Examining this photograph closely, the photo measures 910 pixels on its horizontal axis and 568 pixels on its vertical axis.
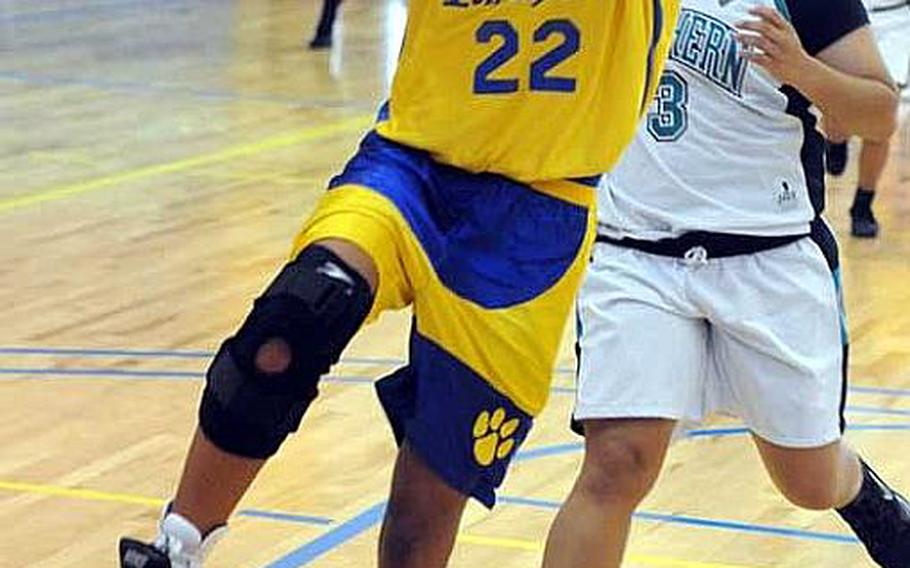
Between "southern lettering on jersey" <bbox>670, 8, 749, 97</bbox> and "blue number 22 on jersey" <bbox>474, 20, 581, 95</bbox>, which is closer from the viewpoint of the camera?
"blue number 22 on jersey" <bbox>474, 20, 581, 95</bbox>

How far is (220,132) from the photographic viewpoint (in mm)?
10664

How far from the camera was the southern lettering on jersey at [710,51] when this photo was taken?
354 centimetres

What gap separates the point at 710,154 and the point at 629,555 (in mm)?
1232

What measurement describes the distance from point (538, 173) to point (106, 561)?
70.5 inches

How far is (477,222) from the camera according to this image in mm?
3049

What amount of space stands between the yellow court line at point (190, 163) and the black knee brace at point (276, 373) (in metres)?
6.08

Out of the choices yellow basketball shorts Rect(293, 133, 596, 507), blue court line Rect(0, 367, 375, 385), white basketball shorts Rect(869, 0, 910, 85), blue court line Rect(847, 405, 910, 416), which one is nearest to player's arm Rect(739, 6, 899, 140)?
yellow basketball shorts Rect(293, 133, 596, 507)

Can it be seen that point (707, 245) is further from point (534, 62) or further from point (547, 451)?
point (547, 451)

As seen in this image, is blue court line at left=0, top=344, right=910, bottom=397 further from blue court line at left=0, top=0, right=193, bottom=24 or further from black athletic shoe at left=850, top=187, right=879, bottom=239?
blue court line at left=0, top=0, right=193, bottom=24

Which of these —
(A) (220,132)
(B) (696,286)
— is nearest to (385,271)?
(B) (696,286)

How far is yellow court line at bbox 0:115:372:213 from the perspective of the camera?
887 centimetres

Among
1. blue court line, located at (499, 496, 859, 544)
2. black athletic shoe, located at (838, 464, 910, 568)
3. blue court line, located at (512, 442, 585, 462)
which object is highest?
black athletic shoe, located at (838, 464, 910, 568)

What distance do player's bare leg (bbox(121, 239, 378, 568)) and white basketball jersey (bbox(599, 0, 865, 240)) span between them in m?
1.00

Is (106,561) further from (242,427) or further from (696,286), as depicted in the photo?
(242,427)
